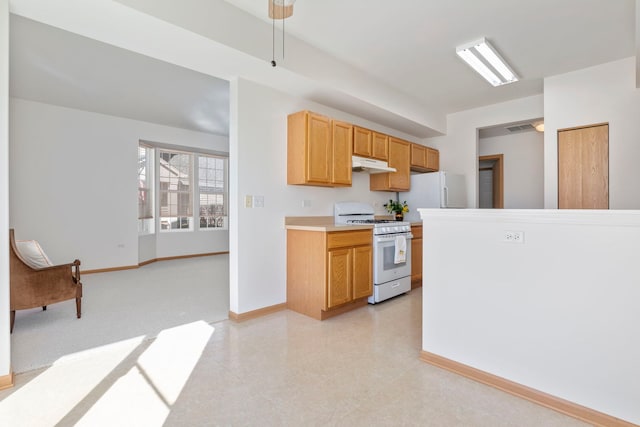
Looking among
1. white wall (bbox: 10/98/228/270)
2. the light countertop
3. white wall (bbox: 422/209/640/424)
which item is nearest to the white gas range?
the light countertop

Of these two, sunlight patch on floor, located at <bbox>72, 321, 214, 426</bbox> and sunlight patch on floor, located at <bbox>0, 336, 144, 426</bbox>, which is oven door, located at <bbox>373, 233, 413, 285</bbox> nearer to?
sunlight patch on floor, located at <bbox>72, 321, 214, 426</bbox>

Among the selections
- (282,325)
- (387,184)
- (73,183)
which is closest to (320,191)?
(387,184)

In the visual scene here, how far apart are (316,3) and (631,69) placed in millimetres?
3716

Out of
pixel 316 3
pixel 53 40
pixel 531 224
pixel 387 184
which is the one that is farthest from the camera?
pixel 387 184

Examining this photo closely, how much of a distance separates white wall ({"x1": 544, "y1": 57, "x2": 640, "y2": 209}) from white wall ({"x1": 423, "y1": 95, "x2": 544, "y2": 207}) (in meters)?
0.70

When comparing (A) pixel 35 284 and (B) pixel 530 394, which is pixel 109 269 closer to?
(A) pixel 35 284

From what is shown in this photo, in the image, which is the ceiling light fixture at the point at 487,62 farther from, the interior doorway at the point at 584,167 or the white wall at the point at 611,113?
the interior doorway at the point at 584,167

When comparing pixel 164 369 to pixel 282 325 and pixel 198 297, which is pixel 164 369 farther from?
pixel 198 297

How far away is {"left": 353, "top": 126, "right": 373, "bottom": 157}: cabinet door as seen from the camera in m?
4.05

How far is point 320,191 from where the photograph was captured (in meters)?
4.04

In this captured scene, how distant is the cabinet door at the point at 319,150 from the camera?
11.4ft

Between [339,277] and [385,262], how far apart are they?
769mm

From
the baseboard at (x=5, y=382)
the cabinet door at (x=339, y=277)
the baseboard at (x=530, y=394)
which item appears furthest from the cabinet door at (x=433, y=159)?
the baseboard at (x=5, y=382)

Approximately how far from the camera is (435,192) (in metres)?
5.01
